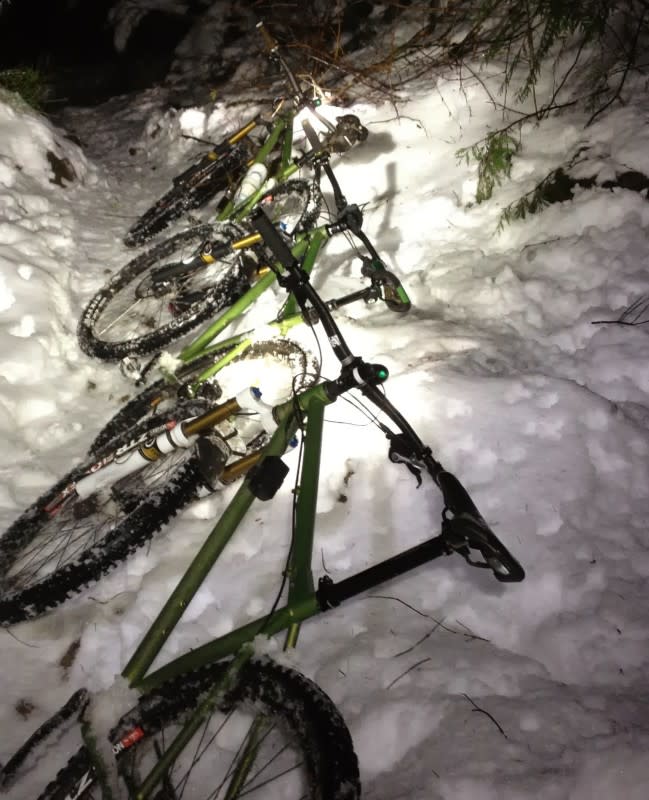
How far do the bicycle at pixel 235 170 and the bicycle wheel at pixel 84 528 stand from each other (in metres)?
2.97

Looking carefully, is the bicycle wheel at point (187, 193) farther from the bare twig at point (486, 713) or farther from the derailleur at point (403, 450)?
the bare twig at point (486, 713)

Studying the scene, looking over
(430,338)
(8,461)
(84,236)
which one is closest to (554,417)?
(430,338)

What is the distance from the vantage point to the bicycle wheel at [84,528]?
2.28 meters

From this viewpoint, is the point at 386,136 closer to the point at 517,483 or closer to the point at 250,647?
the point at 517,483

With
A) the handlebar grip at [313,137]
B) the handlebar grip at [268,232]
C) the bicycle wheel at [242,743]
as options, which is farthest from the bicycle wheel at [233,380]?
the handlebar grip at [313,137]

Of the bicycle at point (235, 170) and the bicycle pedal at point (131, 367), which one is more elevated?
the bicycle at point (235, 170)

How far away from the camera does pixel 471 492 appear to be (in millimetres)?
2475

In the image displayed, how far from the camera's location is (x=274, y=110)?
524cm

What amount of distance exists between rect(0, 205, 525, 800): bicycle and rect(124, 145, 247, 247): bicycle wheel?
4.03 meters

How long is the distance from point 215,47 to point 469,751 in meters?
12.3

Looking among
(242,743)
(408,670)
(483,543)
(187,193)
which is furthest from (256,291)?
(187,193)

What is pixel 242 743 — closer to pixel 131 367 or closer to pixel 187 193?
pixel 131 367

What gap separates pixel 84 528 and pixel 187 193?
171 inches

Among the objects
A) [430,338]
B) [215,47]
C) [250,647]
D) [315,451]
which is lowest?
[430,338]
